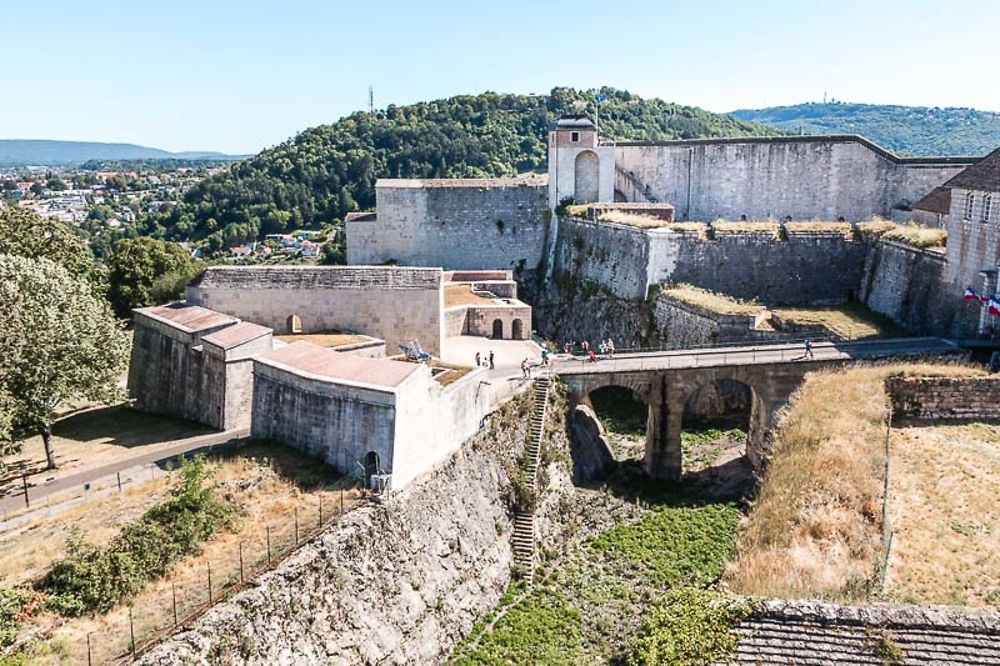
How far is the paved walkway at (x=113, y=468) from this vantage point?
18.6 m

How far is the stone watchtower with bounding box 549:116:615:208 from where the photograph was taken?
4241 cm

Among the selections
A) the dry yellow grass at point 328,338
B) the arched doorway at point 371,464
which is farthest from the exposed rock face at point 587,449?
the arched doorway at point 371,464

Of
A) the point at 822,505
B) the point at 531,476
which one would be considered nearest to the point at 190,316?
the point at 531,476

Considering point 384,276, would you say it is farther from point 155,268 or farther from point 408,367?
point 155,268

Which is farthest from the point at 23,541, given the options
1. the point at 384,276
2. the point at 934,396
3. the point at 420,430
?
the point at 934,396

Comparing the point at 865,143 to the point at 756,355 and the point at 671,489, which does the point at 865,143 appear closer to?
the point at 756,355

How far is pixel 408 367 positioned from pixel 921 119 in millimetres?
194338

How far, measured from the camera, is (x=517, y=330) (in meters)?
32.8

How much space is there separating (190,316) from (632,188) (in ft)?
95.6

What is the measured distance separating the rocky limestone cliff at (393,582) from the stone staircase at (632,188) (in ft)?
87.3

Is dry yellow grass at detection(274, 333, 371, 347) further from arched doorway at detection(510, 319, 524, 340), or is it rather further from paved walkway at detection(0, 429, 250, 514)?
arched doorway at detection(510, 319, 524, 340)

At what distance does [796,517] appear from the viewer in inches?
582

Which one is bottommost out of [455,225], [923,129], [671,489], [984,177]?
[671,489]

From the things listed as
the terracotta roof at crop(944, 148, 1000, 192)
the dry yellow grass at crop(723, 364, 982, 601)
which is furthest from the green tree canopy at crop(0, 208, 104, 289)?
the terracotta roof at crop(944, 148, 1000, 192)
